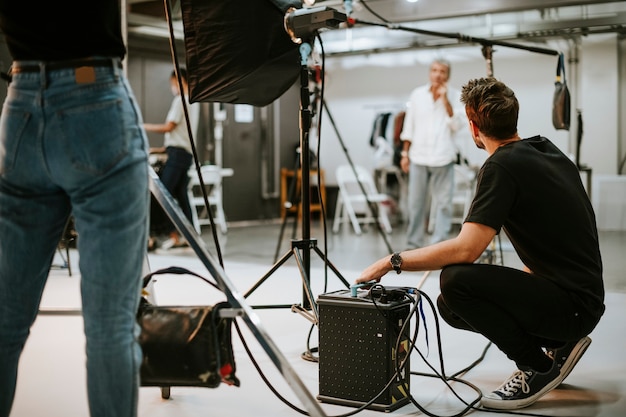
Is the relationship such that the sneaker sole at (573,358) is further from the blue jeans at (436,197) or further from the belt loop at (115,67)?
the blue jeans at (436,197)

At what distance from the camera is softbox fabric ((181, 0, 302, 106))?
2.53 meters

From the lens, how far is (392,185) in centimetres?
1021

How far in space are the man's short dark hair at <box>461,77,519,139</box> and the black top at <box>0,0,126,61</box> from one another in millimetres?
1332

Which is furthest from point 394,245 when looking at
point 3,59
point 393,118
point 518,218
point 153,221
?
point 518,218

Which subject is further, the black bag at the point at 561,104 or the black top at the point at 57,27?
the black bag at the point at 561,104

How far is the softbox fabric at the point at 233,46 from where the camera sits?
8.30ft

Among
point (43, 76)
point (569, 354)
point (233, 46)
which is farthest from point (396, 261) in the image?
point (43, 76)

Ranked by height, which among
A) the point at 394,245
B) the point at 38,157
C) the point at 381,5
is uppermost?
the point at 381,5

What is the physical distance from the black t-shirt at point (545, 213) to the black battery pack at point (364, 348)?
1.31 feet

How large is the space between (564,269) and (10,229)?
5.21ft

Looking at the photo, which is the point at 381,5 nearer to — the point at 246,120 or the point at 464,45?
the point at 464,45

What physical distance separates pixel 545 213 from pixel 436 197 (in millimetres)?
3836

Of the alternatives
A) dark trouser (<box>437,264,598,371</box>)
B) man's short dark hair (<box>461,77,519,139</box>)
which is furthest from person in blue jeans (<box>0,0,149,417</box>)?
man's short dark hair (<box>461,77,519,139</box>)

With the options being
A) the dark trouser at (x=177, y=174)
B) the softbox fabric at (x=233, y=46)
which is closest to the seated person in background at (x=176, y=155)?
the dark trouser at (x=177, y=174)
